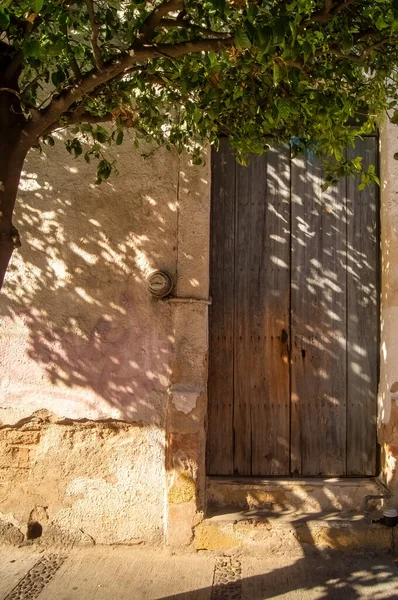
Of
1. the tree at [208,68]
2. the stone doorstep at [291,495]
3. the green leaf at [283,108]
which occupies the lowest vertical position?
the stone doorstep at [291,495]

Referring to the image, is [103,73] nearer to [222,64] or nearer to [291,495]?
[222,64]

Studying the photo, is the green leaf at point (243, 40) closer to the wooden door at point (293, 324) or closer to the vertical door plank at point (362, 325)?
the wooden door at point (293, 324)

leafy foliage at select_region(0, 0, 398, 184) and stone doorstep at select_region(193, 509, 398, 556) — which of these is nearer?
leafy foliage at select_region(0, 0, 398, 184)

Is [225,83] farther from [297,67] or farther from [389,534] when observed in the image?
[389,534]

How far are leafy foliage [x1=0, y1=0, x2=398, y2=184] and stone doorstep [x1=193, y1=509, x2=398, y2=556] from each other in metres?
2.42

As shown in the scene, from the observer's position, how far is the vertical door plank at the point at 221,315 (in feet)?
16.0

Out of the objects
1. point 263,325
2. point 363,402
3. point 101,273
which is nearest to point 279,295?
point 263,325

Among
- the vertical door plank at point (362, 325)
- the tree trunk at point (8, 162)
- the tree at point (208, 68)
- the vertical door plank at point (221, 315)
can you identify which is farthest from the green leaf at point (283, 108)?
the vertical door plank at point (362, 325)

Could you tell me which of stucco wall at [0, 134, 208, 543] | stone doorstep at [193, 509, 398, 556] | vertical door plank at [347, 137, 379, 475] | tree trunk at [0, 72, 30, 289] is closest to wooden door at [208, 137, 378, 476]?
vertical door plank at [347, 137, 379, 475]

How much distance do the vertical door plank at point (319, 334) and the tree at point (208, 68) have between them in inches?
34.0

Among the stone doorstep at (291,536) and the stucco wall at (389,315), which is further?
the stucco wall at (389,315)

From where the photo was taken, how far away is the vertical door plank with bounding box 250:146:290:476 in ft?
16.0

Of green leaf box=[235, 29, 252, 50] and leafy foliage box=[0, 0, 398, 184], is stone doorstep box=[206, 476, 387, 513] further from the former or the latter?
green leaf box=[235, 29, 252, 50]

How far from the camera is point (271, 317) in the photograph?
4902mm
